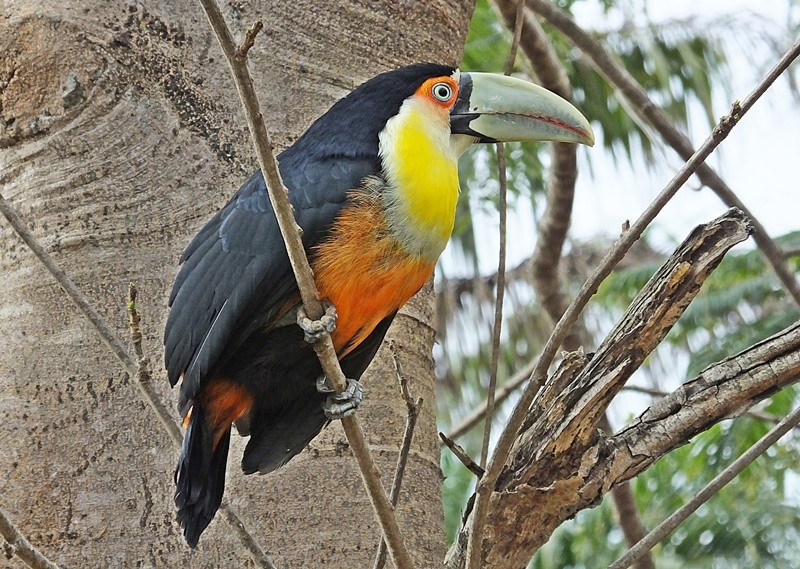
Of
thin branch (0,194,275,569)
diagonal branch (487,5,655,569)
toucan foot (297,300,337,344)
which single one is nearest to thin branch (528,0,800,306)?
diagonal branch (487,5,655,569)

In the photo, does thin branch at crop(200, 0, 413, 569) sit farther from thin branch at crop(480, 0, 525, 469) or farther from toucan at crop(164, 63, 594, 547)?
thin branch at crop(480, 0, 525, 469)

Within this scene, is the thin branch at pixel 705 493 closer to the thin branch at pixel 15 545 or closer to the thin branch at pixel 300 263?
the thin branch at pixel 300 263

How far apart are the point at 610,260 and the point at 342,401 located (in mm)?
573

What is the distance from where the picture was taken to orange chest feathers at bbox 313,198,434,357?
2.14m

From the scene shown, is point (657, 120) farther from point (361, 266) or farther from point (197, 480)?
point (197, 480)

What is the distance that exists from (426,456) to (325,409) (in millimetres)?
448

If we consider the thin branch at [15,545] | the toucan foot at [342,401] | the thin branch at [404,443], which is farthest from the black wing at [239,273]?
the thin branch at [15,545]

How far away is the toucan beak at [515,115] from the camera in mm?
2396

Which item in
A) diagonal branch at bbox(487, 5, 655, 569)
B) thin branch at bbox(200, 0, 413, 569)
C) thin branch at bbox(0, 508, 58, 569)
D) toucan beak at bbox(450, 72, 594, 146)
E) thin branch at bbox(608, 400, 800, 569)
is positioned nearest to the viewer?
thin branch at bbox(200, 0, 413, 569)

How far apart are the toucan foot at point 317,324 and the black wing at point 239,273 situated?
0.34ft

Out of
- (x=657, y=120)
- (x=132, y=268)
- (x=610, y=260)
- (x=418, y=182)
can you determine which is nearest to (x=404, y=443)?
(x=610, y=260)

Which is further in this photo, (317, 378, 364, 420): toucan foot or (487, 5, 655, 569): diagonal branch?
(487, 5, 655, 569): diagonal branch

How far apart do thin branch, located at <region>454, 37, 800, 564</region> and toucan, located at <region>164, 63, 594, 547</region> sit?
0.36 m

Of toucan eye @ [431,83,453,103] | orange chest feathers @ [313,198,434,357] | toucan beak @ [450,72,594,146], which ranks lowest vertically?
orange chest feathers @ [313,198,434,357]
